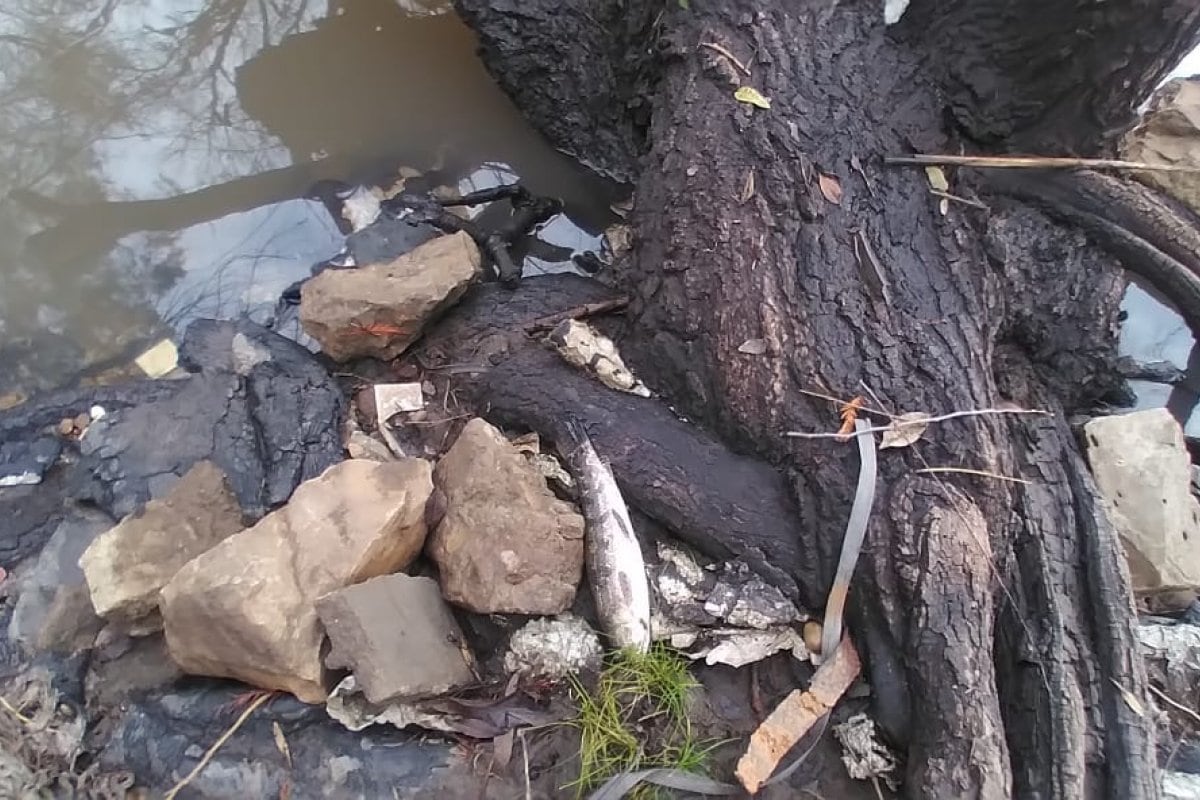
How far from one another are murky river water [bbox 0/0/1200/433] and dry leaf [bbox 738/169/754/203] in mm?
1010

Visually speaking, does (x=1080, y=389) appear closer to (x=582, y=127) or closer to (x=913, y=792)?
(x=913, y=792)

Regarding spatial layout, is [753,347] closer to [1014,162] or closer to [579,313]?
[579,313]

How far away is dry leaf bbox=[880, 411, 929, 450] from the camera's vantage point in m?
2.26

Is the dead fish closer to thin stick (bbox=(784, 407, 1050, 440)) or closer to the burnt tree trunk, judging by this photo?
the burnt tree trunk

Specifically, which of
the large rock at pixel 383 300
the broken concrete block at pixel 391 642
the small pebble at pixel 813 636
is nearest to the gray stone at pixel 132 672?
the broken concrete block at pixel 391 642

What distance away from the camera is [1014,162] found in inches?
105

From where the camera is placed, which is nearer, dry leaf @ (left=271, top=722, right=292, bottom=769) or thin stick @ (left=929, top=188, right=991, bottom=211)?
dry leaf @ (left=271, top=722, right=292, bottom=769)

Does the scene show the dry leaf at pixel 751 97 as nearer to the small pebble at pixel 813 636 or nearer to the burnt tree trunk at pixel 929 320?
the burnt tree trunk at pixel 929 320

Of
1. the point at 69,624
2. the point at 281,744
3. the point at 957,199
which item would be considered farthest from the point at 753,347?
A: the point at 69,624

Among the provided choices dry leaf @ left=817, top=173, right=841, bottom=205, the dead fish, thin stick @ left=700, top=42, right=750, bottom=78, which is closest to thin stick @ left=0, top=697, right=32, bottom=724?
the dead fish

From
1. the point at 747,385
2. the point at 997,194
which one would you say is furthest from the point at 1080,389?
the point at 747,385

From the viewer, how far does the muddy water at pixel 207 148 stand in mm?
3242

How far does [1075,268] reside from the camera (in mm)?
2666

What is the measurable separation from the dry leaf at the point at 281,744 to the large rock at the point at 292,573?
95mm
